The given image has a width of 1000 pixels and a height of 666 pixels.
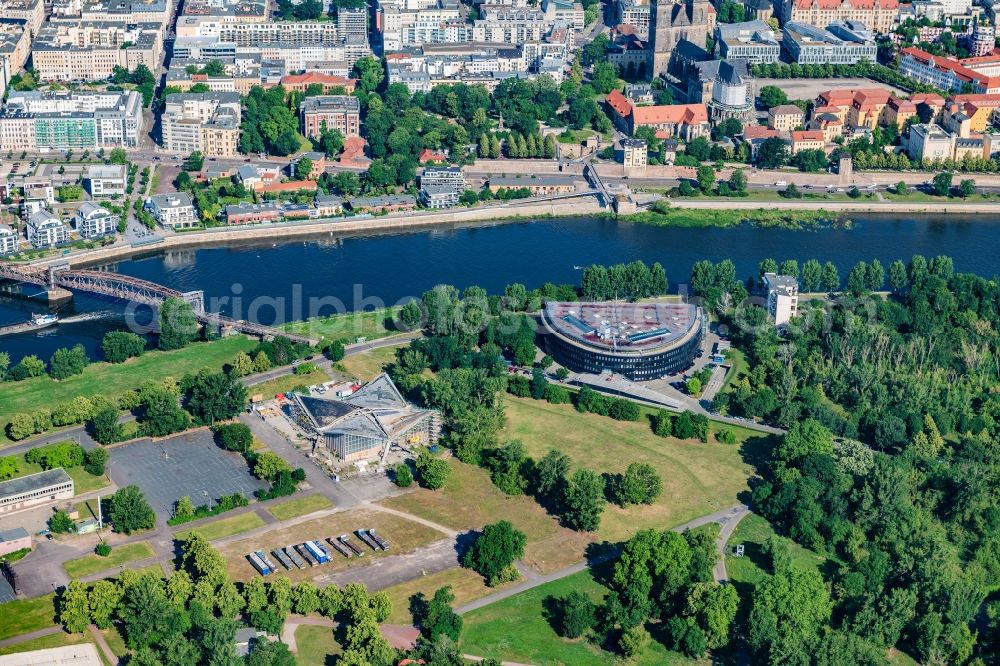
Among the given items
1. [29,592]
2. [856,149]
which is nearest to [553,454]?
[29,592]

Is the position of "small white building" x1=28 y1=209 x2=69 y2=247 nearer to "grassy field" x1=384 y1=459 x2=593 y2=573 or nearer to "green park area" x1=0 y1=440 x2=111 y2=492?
"green park area" x1=0 y1=440 x2=111 y2=492

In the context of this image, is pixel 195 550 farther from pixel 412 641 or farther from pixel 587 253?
pixel 587 253

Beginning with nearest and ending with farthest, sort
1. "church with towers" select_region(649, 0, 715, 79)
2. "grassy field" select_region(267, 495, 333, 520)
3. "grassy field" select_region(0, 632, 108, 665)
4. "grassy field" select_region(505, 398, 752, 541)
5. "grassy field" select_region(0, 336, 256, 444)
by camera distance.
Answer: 1. "grassy field" select_region(0, 632, 108, 665)
2. "grassy field" select_region(267, 495, 333, 520)
3. "grassy field" select_region(505, 398, 752, 541)
4. "grassy field" select_region(0, 336, 256, 444)
5. "church with towers" select_region(649, 0, 715, 79)

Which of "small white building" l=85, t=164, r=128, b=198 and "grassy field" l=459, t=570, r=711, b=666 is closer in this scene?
"grassy field" l=459, t=570, r=711, b=666

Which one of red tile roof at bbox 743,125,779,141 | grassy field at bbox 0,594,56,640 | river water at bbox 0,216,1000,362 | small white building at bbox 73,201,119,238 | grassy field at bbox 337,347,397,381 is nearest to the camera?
grassy field at bbox 0,594,56,640

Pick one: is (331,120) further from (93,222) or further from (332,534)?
(332,534)

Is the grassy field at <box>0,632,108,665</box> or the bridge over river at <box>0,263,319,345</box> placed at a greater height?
the bridge over river at <box>0,263,319,345</box>

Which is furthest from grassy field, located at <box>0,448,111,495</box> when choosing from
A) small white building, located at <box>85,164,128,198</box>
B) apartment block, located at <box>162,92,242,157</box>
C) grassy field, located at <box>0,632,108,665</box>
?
apartment block, located at <box>162,92,242,157</box>
